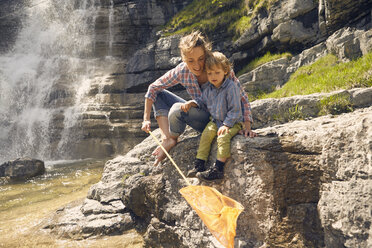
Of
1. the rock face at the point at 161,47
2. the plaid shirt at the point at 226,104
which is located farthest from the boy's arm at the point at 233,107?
the rock face at the point at 161,47

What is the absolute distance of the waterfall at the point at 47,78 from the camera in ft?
50.4

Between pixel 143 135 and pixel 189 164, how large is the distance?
11.8m

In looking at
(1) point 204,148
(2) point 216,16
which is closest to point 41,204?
(1) point 204,148

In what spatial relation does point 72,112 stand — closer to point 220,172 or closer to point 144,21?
point 144,21

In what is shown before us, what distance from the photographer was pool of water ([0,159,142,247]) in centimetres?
412

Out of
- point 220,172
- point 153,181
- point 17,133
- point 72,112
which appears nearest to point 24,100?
point 17,133

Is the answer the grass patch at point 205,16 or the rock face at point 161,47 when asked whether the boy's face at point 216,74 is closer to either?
the rock face at point 161,47

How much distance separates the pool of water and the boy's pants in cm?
193

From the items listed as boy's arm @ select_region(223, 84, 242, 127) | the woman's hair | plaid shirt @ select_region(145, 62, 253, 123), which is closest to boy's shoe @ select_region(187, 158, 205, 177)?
boy's arm @ select_region(223, 84, 242, 127)

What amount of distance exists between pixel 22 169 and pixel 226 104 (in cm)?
976

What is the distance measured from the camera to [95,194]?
5375 millimetres

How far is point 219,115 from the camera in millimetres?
3143

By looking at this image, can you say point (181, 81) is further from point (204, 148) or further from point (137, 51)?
point (137, 51)

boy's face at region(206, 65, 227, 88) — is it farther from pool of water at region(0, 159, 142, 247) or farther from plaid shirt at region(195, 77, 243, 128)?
pool of water at region(0, 159, 142, 247)
